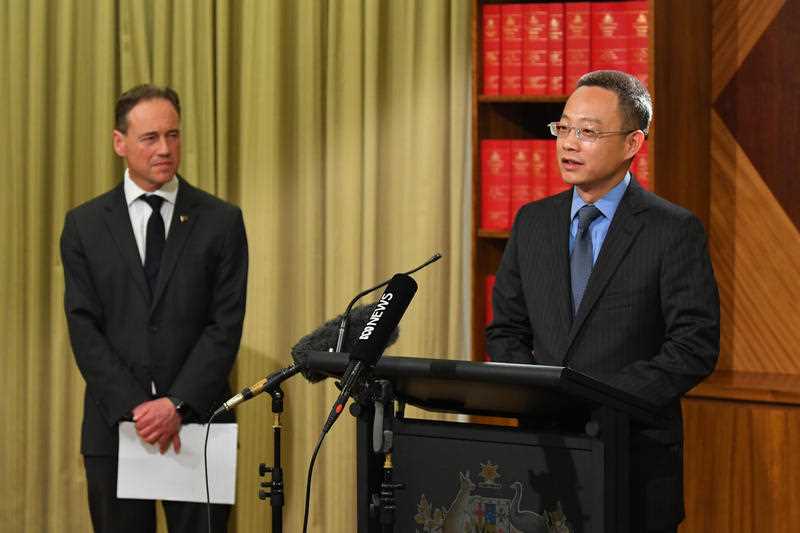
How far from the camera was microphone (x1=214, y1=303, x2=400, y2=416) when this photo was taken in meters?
2.01

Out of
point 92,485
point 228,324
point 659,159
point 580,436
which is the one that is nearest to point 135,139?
point 228,324

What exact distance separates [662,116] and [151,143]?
1607 mm

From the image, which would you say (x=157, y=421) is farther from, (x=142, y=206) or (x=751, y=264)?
(x=751, y=264)

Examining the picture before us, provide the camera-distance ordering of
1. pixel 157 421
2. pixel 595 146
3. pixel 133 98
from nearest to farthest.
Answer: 1. pixel 595 146
2. pixel 157 421
3. pixel 133 98

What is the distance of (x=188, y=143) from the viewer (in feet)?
14.8

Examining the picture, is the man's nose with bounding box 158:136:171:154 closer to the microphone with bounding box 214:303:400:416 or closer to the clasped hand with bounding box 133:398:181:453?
the clasped hand with bounding box 133:398:181:453

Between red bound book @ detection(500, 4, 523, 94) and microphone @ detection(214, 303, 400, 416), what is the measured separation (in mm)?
2110

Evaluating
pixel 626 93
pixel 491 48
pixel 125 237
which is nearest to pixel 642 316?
pixel 626 93

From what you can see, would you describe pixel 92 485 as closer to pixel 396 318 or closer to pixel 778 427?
pixel 396 318

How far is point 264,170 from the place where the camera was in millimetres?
4477

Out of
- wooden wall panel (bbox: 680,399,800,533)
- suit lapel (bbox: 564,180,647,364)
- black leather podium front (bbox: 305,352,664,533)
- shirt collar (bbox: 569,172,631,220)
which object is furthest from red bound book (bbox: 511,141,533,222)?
black leather podium front (bbox: 305,352,664,533)

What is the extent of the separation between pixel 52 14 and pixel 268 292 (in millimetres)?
1412

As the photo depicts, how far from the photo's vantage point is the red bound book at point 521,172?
4082 mm

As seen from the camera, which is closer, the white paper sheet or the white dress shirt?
the white paper sheet
